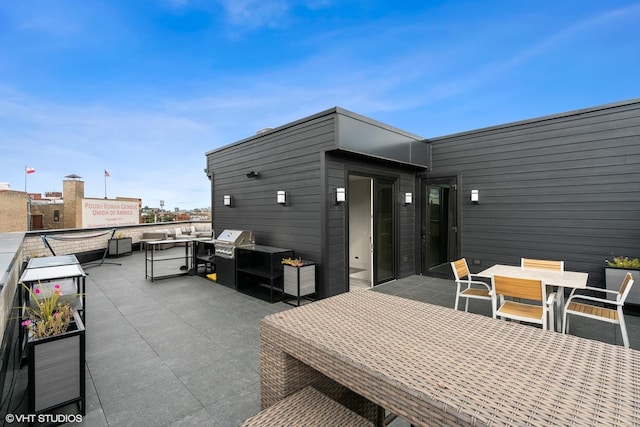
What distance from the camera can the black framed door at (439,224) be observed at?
574 centimetres

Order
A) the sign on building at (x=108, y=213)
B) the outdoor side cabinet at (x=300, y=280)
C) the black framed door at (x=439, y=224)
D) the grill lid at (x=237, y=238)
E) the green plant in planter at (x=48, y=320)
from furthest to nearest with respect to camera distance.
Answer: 1. the sign on building at (x=108, y=213)
2. the black framed door at (x=439, y=224)
3. the grill lid at (x=237, y=238)
4. the outdoor side cabinet at (x=300, y=280)
5. the green plant in planter at (x=48, y=320)

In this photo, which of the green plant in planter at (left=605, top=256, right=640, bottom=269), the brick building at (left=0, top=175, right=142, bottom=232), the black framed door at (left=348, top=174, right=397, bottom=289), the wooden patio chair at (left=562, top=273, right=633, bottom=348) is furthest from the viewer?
the brick building at (left=0, top=175, right=142, bottom=232)

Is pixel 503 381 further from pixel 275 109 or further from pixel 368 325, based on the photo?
pixel 275 109

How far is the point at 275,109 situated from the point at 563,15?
27.8 feet

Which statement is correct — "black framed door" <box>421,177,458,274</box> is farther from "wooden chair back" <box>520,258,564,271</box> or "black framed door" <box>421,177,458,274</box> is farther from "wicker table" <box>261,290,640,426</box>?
"wicker table" <box>261,290,640,426</box>

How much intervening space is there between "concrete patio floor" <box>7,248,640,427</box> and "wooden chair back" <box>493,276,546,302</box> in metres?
1.23

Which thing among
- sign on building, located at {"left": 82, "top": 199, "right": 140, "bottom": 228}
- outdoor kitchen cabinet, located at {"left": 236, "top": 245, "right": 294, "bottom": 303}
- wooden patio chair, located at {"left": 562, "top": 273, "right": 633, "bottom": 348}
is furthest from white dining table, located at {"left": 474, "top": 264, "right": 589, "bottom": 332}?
sign on building, located at {"left": 82, "top": 199, "right": 140, "bottom": 228}

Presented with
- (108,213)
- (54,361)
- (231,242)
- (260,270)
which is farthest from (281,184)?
(108,213)

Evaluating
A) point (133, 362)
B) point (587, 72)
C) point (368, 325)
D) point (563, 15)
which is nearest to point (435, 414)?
point (368, 325)

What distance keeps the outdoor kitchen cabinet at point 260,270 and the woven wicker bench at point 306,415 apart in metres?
3.22

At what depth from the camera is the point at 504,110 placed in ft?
30.5

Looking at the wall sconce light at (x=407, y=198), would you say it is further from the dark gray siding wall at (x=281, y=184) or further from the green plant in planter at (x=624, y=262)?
the green plant in planter at (x=624, y=262)

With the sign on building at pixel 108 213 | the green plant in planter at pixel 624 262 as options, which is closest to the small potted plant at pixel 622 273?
the green plant in planter at pixel 624 262

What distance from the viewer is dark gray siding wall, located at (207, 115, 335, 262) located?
4473 mm
